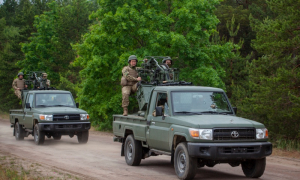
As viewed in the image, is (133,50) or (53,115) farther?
(133,50)

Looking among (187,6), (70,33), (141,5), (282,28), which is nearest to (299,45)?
(282,28)

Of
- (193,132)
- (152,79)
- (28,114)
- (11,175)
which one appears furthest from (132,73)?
(28,114)

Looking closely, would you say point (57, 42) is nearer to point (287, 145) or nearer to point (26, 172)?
point (287, 145)

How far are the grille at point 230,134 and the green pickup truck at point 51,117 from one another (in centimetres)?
971

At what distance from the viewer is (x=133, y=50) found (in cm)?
2644

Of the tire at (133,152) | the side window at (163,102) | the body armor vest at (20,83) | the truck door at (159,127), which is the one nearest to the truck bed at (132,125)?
the tire at (133,152)

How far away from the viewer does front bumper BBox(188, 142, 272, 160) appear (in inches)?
363

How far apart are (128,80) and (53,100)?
21.0ft

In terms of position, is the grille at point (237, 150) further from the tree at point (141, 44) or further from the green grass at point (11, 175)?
the tree at point (141, 44)

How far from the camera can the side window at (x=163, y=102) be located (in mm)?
10819

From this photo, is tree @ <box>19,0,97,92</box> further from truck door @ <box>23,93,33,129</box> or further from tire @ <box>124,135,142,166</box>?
tire @ <box>124,135,142,166</box>

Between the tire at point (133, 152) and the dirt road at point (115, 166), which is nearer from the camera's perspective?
the dirt road at point (115, 166)

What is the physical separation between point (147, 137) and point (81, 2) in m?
40.3

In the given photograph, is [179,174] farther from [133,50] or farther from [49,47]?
[49,47]
